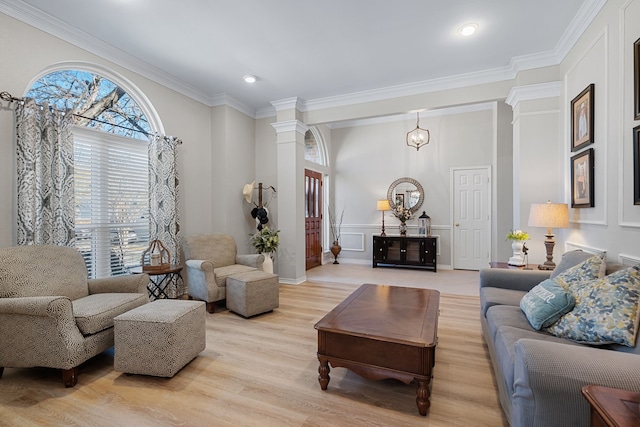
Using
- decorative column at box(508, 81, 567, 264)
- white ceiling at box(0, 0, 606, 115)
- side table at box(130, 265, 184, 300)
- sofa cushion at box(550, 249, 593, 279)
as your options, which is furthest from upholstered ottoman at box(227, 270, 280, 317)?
decorative column at box(508, 81, 567, 264)

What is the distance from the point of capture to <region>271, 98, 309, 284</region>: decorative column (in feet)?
15.7

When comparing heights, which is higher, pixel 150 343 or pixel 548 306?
pixel 548 306

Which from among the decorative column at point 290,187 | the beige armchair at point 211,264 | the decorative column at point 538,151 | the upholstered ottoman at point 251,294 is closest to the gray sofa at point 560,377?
the decorative column at point 538,151

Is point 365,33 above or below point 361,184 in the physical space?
above

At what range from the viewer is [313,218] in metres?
6.43

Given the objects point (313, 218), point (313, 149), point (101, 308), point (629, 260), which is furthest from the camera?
point (313, 149)

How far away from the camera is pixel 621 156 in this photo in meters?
2.12

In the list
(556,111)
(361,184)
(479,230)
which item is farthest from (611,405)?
(361,184)

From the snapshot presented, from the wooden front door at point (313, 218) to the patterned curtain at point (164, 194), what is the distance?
2.73 meters

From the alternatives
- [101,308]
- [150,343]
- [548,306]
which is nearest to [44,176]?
[101,308]

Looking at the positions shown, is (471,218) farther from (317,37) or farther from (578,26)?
(317,37)

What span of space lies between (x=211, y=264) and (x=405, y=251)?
3.92m

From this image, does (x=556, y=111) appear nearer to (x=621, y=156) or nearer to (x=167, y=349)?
(x=621, y=156)

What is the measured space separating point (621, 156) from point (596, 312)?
130cm
